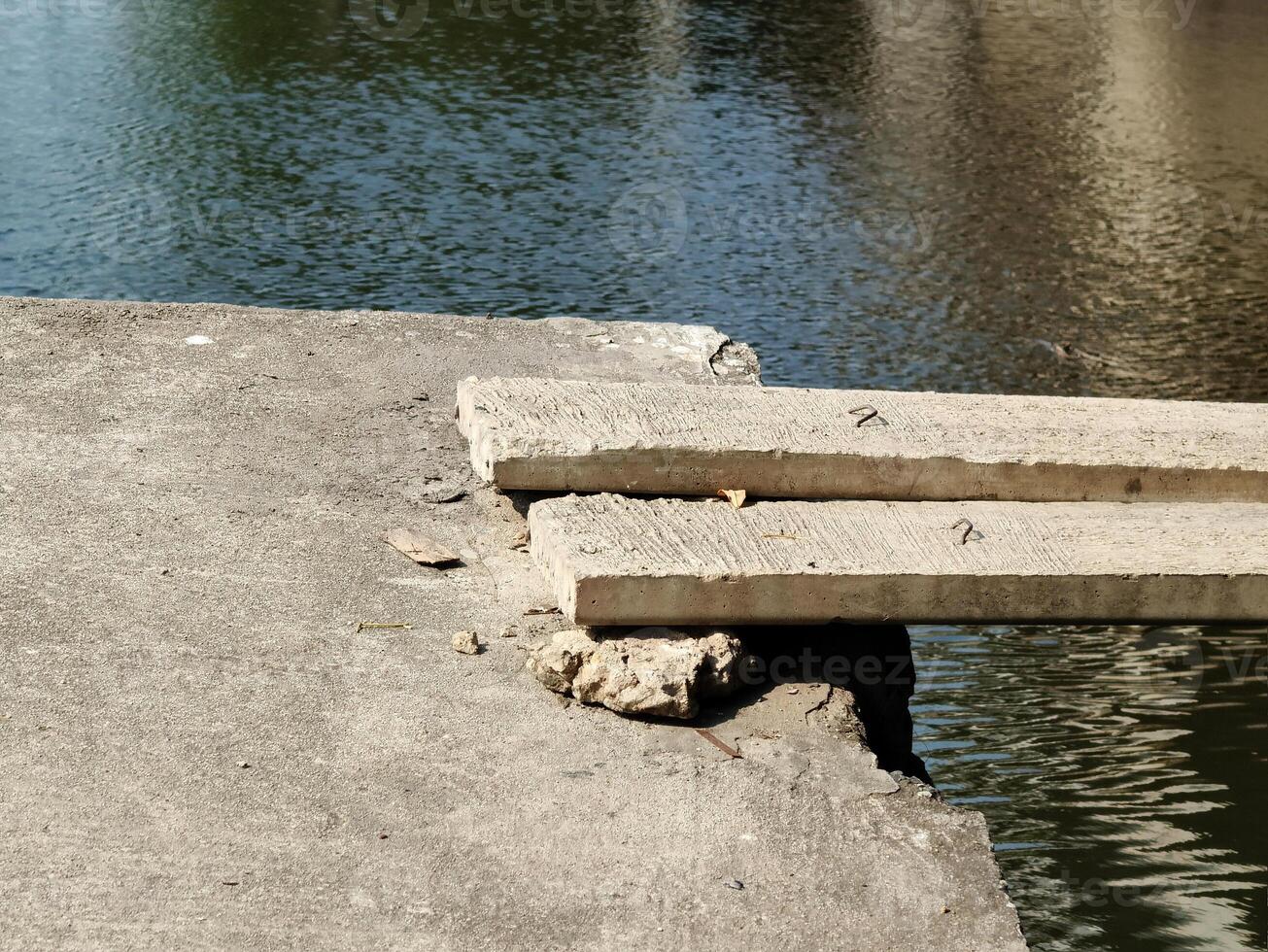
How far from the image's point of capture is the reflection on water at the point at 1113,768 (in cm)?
356

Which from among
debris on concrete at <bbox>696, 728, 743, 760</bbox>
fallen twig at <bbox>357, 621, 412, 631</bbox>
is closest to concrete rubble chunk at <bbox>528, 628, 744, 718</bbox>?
debris on concrete at <bbox>696, 728, 743, 760</bbox>

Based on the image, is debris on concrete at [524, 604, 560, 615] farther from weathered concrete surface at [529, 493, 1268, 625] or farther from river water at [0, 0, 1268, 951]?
river water at [0, 0, 1268, 951]

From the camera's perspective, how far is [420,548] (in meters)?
3.22

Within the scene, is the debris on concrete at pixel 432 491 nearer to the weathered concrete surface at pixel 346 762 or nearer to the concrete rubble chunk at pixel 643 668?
the weathered concrete surface at pixel 346 762

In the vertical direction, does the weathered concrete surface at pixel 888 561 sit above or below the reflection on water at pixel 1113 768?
above

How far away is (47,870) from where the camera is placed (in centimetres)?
221

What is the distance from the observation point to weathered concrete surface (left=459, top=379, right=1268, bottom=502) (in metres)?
3.11

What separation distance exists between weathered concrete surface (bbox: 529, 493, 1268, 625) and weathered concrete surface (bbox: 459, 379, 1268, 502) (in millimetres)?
63

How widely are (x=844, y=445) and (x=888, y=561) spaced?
40 centimetres

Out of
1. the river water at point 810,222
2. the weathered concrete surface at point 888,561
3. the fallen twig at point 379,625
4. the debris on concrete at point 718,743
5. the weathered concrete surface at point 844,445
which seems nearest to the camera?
the debris on concrete at point 718,743

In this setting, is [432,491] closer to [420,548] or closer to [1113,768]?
[420,548]

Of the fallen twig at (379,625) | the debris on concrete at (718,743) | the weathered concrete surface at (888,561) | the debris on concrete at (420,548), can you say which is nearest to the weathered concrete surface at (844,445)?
the weathered concrete surface at (888,561)

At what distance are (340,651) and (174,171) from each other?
5.73 meters

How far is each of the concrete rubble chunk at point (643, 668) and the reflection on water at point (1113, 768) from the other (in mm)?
1249
